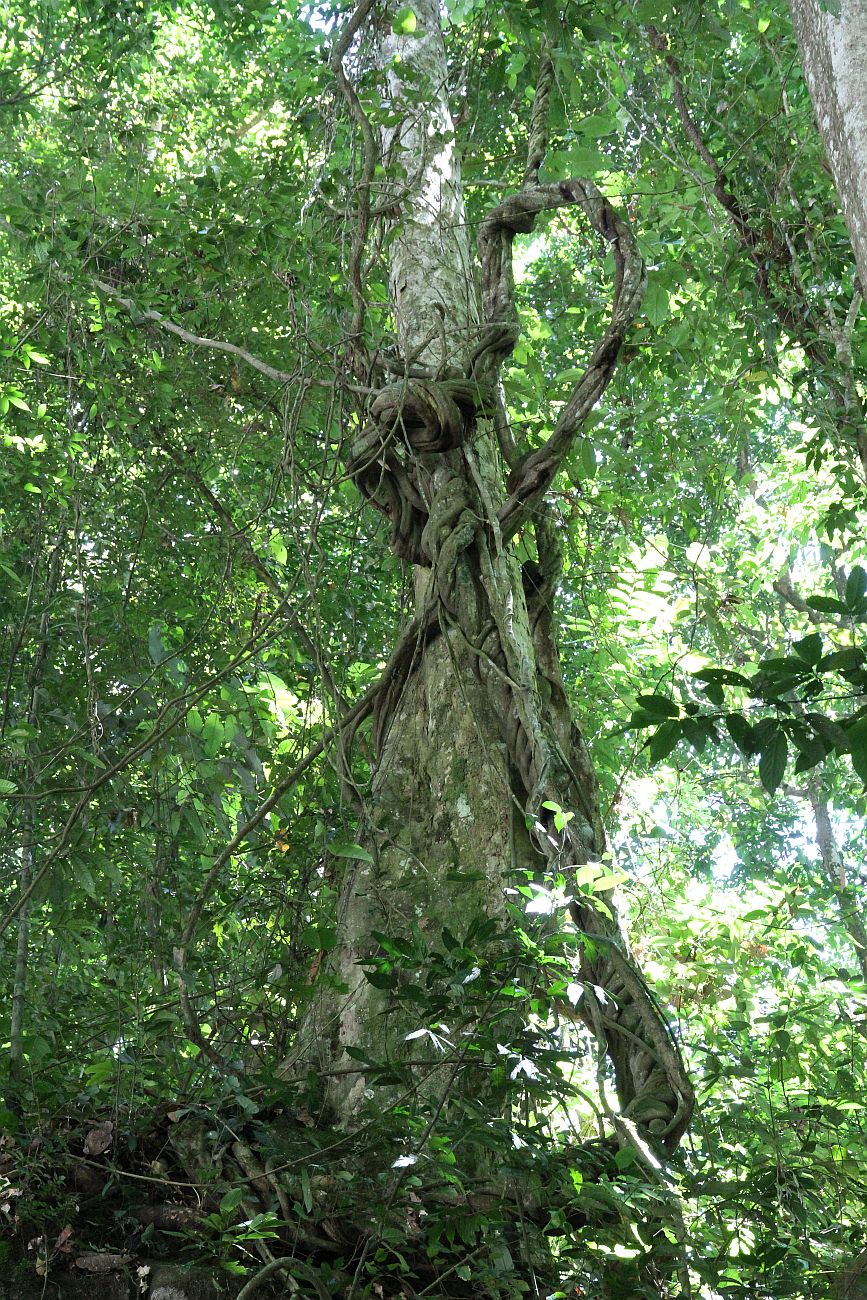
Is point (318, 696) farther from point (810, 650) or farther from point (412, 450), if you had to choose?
point (810, 650)

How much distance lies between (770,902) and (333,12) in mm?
3518

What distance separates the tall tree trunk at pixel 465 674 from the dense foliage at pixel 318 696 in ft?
0.36

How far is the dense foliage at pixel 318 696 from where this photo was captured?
4.69ft

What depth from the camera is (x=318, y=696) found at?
3.07 meters

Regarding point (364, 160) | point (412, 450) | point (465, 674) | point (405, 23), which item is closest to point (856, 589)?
point (465, 674)

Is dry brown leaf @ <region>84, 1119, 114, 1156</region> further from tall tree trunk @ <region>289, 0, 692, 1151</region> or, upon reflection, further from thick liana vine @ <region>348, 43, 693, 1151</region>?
thick liana vine @ <region>348, 43, 693, 1151</region>

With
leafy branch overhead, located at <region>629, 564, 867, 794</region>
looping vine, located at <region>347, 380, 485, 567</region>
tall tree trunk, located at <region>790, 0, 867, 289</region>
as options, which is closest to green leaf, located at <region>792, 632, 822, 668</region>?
leafy branch overhead, located at <region>629, 564, 867, 794</region>

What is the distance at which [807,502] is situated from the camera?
6.12 meters

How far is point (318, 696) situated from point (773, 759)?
191 centimetres

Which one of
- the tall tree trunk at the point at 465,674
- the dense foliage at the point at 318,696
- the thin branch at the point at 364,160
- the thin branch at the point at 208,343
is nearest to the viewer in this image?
the dense foliage at the point at 318,696

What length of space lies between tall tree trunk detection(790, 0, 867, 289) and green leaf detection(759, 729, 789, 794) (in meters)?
0.53

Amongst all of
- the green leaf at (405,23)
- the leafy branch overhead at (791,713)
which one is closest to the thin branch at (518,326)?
the green leaf at (405,23)

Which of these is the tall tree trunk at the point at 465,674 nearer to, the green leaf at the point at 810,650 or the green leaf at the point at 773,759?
the green leaf at the point at 773,759

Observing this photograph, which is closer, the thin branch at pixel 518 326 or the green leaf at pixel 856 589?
the green leaf at pixel 856 589
